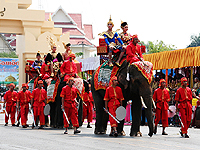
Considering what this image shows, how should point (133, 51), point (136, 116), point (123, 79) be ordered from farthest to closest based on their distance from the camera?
point (136, 116)
point (123, 79)
point (133, 51)

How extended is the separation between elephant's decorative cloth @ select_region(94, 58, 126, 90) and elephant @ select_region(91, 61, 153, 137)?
0.53ft

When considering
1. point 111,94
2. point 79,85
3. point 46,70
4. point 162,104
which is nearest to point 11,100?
point 46,70

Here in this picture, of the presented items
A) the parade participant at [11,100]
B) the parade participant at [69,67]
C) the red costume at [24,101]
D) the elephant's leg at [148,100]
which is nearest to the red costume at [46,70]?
the red costume at [24,101]

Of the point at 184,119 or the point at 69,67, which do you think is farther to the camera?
the point at 69,67

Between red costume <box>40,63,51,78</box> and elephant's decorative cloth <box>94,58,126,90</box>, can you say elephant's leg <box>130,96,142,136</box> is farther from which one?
red costume <box>40,63,51,78</box>

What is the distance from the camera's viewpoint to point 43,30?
3869 centimetres

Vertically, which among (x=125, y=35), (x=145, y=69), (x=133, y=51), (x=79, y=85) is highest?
(x=125, y=35)

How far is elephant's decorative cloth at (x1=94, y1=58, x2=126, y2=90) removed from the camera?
14.7 m

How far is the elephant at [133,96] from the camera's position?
13.5m

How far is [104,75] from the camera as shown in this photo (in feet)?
49.0

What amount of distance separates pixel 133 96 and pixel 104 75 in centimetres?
117

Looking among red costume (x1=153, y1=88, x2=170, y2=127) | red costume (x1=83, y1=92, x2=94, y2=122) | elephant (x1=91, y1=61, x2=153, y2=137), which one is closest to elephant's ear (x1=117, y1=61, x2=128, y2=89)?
elephant (x1=91, y1=61, x2=153, y2=137)

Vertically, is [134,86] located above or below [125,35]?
below

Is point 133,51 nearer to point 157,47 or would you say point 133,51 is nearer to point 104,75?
point 104,75
